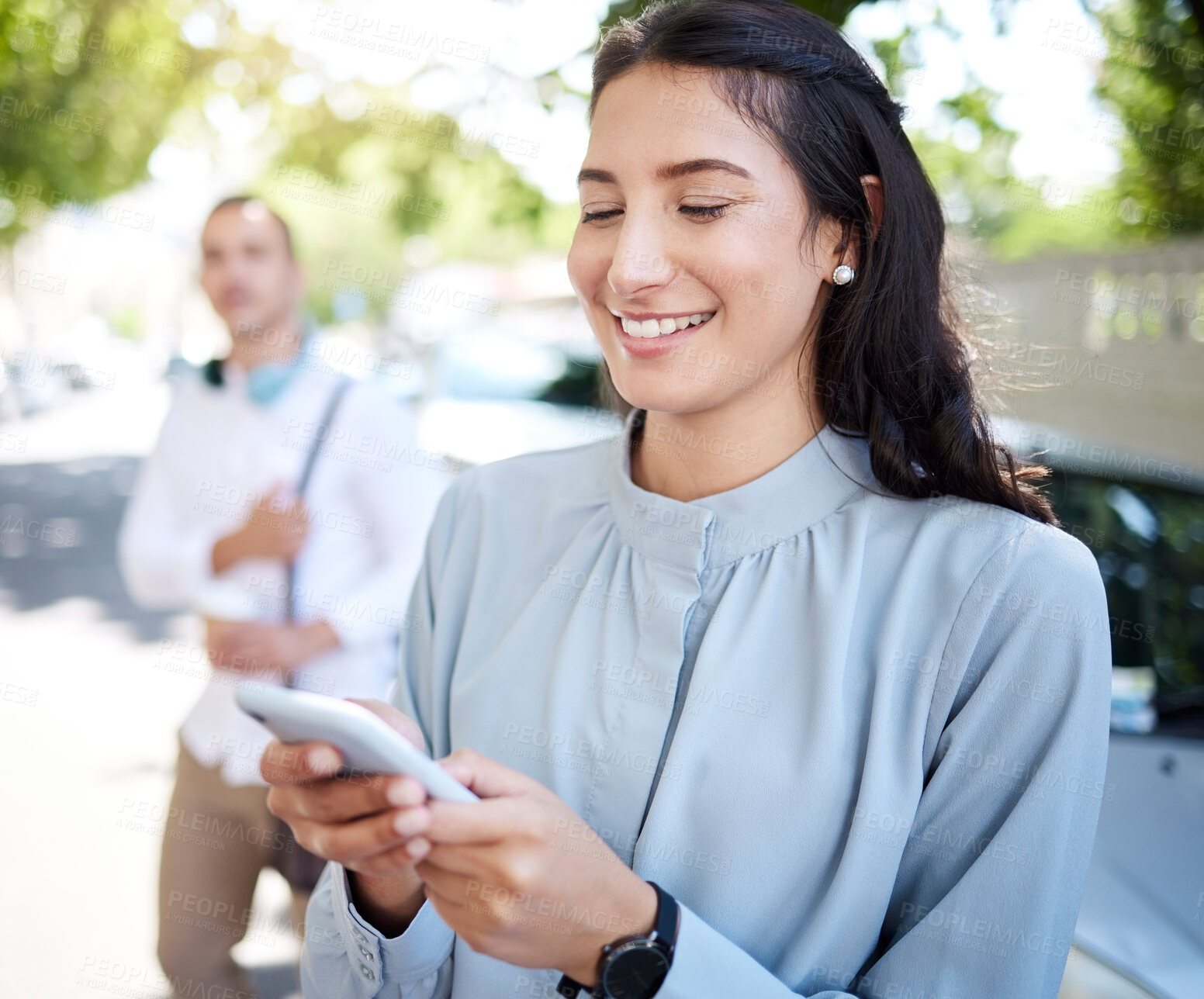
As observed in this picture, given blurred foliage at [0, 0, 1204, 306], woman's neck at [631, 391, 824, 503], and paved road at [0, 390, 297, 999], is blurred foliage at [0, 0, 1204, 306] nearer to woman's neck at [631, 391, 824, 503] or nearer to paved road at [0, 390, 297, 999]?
woman's neck at [631, 391, 824, 503]

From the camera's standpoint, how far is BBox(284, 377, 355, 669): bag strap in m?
2.74

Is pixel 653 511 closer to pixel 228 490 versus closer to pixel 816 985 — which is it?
pixel 816 985

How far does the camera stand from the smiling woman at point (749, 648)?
118 cm

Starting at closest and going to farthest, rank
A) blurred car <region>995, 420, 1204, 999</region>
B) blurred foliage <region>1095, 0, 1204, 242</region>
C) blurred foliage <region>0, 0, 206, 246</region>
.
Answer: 1. blurred car <region>995, 420, 1204, 999</region>
2. blurred foliage <region>1095, 0, 1204, 242</region>
3. blurred foliage <region>0, 0, 206, 246</region>

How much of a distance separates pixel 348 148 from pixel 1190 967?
1075cm

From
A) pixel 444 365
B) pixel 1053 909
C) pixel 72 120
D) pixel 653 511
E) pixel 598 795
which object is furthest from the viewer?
pixel 72 120

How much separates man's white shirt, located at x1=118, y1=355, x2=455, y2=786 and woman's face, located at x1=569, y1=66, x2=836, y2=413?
1.47 m

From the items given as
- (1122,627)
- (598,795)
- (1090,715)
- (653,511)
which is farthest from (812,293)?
(1122,627)

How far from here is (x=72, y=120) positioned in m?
9.01

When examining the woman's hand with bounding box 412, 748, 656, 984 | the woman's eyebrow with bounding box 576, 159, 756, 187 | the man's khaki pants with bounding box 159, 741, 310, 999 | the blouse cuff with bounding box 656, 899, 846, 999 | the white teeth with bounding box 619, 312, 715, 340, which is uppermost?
the woman's eyebrow with bounding box 576, 159, 756, 187

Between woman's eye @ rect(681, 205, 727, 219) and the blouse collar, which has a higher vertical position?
woman's eye @ rect(681, 205, 727, 219)

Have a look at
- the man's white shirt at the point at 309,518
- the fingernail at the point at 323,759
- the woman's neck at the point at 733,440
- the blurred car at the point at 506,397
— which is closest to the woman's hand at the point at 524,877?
the fingernail at the point at 323,759

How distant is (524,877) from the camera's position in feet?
3.56

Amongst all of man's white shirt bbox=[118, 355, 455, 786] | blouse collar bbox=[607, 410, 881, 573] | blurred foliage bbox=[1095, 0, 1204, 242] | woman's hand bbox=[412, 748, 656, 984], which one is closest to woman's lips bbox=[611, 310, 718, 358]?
blouse collar bbox=[607, 410, 881, 573]
